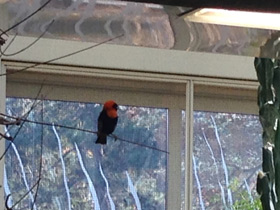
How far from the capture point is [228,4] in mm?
494

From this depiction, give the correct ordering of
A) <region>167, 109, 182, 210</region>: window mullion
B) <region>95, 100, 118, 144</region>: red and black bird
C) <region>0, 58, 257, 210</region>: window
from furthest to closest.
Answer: <region>167, 109, 182, 210</region>: window mullion < <region>0, 58, 257, 210</region>: window < <region>95, 100, 118, 144</region>: red and black bird

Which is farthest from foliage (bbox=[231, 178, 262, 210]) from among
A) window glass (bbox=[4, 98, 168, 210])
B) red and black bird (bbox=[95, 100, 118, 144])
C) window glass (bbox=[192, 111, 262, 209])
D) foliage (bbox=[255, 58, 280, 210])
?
foliage (bbox=[255, 58, 280, 210])

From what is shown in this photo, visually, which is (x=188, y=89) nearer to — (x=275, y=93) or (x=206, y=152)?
(x=206, y=152)

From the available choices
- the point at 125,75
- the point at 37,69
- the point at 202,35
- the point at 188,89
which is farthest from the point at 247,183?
the point at 202,35

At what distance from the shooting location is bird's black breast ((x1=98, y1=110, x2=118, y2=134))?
3.62 metres

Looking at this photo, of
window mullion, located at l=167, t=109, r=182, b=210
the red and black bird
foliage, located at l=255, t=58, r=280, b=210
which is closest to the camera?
foliage, located at l=255, t=58, r=280, b=210

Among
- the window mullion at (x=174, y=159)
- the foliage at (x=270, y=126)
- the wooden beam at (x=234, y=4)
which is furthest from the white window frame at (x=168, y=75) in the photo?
the wooden beam at (x=234, y=4)

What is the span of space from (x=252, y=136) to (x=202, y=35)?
338 cm

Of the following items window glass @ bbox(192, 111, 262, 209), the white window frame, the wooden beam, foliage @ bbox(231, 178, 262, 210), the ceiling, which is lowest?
the wooden beam

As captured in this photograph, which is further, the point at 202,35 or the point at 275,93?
the point at 275,93

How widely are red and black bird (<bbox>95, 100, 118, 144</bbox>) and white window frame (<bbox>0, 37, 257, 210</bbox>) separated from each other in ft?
0.48

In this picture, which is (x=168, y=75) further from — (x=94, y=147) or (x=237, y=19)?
(x=237, y=19)

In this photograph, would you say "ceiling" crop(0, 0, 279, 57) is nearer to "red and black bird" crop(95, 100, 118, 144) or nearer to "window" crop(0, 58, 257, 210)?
"red and black bird" crop(95, 100, 118, 144)

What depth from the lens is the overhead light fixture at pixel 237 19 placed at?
741 millimetres
